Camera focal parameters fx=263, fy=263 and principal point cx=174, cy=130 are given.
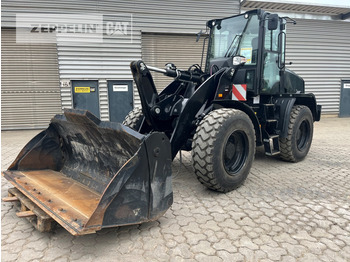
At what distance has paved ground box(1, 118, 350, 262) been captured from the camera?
2.48 metres

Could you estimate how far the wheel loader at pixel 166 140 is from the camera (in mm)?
2635

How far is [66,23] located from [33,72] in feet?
7.67

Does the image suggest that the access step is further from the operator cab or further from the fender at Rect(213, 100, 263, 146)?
the operator cab

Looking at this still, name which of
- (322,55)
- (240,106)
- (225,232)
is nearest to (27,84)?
(240,106)

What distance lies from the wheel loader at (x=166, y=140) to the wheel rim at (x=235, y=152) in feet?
0.05

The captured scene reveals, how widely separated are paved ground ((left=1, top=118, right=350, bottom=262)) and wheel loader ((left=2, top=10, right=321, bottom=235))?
23 cm

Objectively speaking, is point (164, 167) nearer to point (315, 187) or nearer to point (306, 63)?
point (315, 187)

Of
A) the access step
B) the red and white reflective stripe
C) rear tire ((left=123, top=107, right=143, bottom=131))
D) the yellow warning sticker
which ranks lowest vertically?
the access step

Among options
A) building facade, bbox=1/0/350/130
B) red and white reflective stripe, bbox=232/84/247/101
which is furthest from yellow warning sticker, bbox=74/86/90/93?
red and white reflective stripe, bbox=232/84/247/101

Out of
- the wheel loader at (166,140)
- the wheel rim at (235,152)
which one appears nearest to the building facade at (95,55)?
the wheel loader at (166,140)

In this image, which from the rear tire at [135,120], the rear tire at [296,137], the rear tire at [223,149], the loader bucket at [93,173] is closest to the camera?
the loader bucket at [93,173]

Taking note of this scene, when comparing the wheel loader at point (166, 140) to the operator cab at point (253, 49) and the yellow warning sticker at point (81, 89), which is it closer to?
the operator cab at point (253, 49)

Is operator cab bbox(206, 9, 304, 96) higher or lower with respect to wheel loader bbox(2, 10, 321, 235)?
higher

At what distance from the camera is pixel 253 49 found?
15.9 feet
